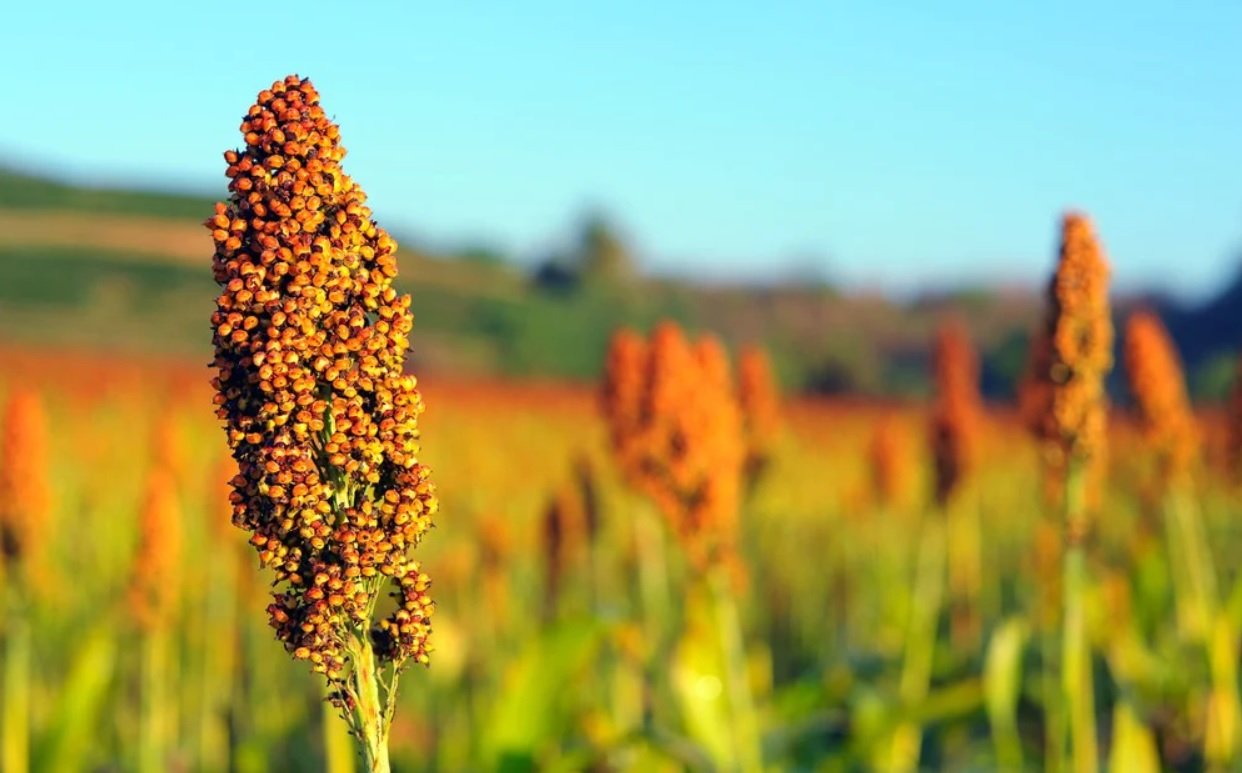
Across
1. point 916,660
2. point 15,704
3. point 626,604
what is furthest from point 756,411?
point 15,704

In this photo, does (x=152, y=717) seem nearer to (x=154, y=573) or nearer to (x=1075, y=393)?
(x=154, y=573)

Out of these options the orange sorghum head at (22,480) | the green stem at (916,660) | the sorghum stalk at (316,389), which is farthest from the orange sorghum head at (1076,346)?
the orange sorghum head at (22,480)

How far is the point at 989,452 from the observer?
64.1 feet

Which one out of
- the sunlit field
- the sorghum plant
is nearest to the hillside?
the sunlit field

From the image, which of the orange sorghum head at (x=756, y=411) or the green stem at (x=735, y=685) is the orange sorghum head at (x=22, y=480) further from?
the orange sorghum head at (x=756, y=411)

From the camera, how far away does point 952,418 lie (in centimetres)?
758

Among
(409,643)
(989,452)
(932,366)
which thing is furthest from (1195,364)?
(409,643)

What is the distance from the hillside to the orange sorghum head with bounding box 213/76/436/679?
21083mm

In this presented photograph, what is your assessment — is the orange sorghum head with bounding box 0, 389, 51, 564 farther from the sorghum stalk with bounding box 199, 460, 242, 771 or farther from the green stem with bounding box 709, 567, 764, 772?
the green stem with bounding box 709, 567, 764, 772

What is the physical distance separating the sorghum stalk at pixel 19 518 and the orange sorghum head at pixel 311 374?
11.4ft

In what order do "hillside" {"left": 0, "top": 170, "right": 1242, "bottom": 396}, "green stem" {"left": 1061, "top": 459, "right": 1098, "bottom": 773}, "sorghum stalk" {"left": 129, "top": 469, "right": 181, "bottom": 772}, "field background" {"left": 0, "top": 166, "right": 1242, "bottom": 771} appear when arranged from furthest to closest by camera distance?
"hillside" {"left": 0, "top": 170, "right": 1242, "bottom": 396}, "field background" {"left": 0, "top": 166, "right": 1242, "bottom": 771}, "sorghum stalk" {"left": 129, "top": 469, "right": 181, "bottom": 772}, "green stem" {"left": 1061, "top": 459, "right": 1098, "bottom": 773}

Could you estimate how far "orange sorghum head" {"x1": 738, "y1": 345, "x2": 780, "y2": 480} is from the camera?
7.36m

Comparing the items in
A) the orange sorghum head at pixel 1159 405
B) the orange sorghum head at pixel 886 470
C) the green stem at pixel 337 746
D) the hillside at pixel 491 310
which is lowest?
the green stem at pixel 337 746

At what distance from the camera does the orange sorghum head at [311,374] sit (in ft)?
5.72
